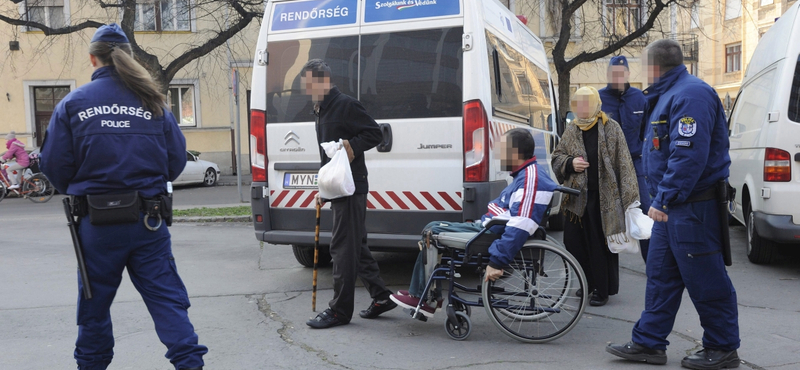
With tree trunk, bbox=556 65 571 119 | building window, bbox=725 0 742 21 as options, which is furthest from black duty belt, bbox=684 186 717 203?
building window, bbox=725 0 742 21

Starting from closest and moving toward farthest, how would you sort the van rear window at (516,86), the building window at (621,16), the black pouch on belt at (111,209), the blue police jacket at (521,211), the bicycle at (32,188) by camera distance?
1. the black pouch on belt at (111,209)
2. the blue police jacket at (521,211)
3. the van rear window at (516,86)
4. the bicycle at (32,188)
5. the building window at (621,16)

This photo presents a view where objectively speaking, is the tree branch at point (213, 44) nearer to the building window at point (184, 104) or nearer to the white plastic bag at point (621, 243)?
the building window at point (184, 104)

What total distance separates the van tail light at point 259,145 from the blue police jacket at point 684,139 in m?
3.34

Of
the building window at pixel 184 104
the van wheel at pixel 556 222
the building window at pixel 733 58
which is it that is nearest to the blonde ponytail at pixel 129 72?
the van wheel at pixel 556 222

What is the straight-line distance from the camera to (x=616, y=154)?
5.38 metres

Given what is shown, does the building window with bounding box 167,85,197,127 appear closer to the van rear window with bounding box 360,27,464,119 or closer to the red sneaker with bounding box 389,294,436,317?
the van rear window with bounding box 360,27,464,119

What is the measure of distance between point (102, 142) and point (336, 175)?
66.9 inches

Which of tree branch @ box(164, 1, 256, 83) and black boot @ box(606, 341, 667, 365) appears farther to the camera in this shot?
tree branch @ box(164, 1, 256, 83)

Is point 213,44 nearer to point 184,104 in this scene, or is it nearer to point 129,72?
point 184,104

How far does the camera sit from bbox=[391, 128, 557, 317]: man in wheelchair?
4.30 m

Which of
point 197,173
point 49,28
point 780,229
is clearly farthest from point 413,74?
point 197,173

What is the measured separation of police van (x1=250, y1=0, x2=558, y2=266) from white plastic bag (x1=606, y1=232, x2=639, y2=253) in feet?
3.18

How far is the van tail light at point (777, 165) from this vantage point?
6.13m

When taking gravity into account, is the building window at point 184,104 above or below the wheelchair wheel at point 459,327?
above
